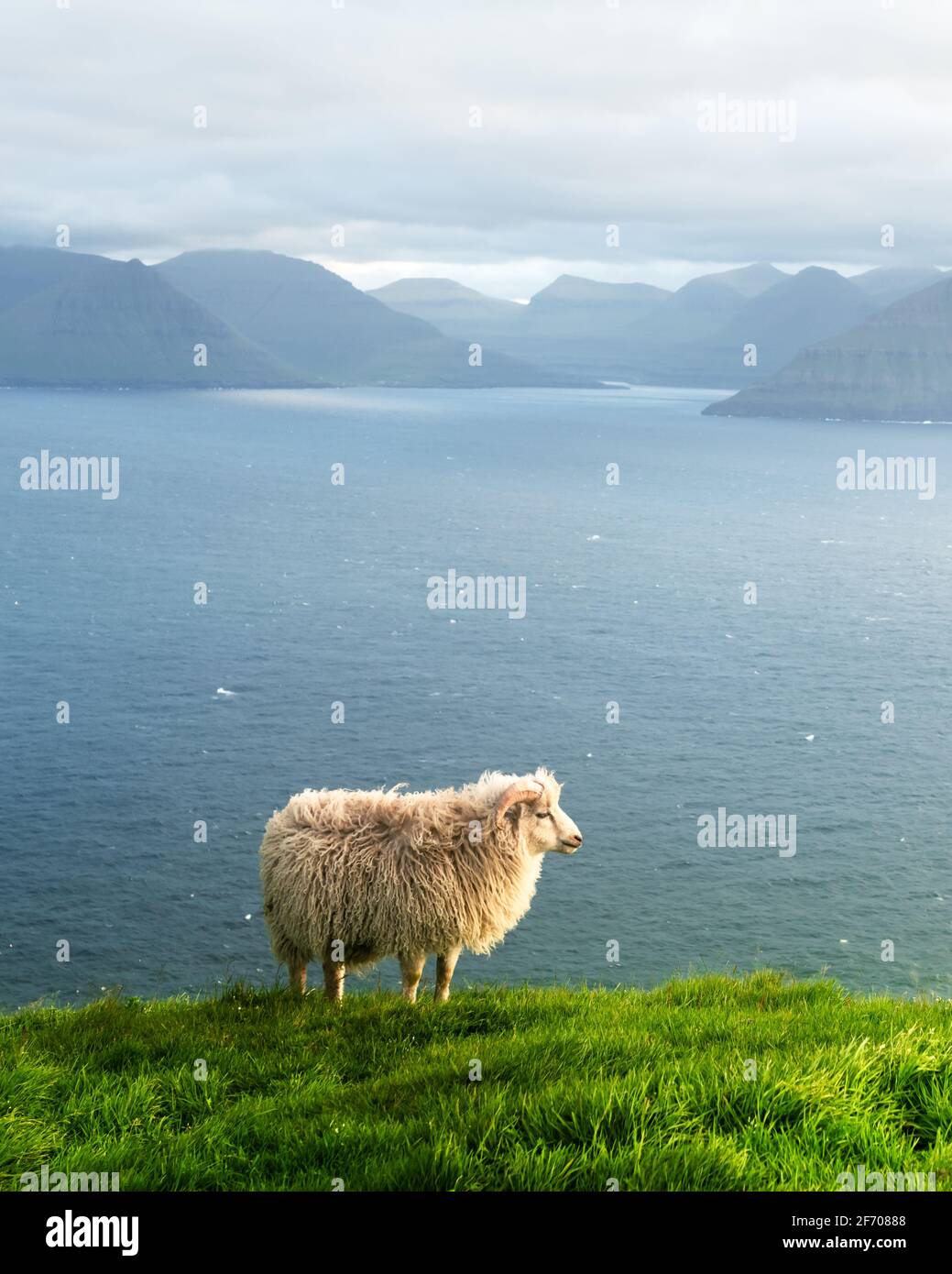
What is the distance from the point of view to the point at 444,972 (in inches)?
493

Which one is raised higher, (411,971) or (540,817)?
(540,817)

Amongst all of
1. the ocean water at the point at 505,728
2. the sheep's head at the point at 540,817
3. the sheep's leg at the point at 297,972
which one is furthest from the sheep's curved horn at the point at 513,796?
the ocean water at the point at 505,728

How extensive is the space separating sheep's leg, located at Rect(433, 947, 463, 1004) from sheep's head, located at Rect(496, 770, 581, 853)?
55.8 inches

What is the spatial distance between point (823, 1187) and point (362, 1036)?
4511 millimetres

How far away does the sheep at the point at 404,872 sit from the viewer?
12414mm

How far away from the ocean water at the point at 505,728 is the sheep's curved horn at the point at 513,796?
16.2 ft

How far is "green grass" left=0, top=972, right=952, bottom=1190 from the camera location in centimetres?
574

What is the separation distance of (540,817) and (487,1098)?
656 cm

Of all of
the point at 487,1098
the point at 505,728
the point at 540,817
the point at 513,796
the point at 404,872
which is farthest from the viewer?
the point at 505,728

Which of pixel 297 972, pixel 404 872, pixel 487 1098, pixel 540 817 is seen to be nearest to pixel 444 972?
pixel 404 872

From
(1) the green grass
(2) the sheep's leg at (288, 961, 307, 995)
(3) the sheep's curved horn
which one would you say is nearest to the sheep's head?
(3) the sheep's curved horn

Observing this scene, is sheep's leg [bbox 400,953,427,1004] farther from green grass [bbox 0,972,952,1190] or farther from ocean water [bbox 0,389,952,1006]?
ocean water [bbox 0,389,952,1006]

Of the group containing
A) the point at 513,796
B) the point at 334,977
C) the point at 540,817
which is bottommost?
the point at 334,977

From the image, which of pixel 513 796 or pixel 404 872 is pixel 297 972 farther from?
pixel 513 796
